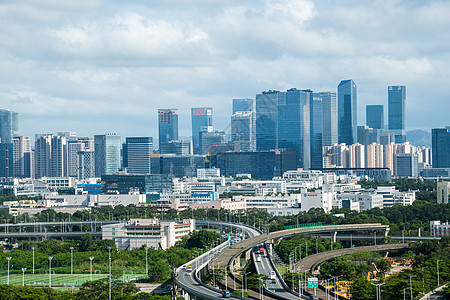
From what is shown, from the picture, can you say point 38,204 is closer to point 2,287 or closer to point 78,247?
point 78,247

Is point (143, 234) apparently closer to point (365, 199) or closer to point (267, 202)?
point (267, 202)

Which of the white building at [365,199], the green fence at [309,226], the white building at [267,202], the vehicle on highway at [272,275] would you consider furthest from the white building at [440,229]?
the white building at [267,202]

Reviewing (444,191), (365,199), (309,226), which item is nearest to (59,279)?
(309,226)

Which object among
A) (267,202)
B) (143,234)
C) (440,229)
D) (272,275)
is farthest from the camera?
(267,202)

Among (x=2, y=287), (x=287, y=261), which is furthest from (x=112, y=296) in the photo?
(x=287, y=261)

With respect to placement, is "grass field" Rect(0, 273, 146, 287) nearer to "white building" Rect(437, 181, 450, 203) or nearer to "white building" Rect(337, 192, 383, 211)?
"white building" Rect(437, 181, 450, 203)

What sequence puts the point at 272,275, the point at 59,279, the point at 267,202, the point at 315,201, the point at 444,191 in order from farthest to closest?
the point at 267,202, the point at 315,201, the point at 444,191, the point at 59,279, the point at 272,275

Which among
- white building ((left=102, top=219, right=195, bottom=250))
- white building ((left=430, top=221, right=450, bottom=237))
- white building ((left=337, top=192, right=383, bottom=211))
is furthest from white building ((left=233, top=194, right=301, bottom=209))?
white building ((left=102, top=219, right=195, bottom=250))
